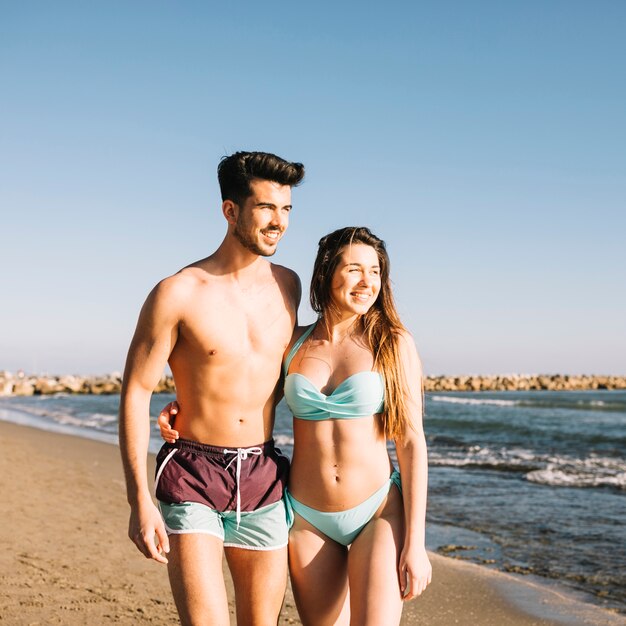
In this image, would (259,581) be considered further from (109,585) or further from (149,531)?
(109,585)

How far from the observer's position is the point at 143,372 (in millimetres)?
3225

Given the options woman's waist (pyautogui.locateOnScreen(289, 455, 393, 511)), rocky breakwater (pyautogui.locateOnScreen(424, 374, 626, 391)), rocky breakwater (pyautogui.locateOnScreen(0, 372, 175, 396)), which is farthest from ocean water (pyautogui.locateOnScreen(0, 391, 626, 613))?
rocky breakwater (pyautogui.locateOnScreen(424, 374, 626, 391))

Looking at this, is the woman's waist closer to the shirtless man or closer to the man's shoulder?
the shirtless man

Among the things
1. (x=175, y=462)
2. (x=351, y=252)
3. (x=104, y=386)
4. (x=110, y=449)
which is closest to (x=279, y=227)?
(x=351, y=252)

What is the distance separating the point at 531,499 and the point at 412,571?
8.74 m

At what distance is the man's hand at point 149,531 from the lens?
3.04 metres

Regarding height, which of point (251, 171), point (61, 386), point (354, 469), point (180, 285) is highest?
point (251, 171)

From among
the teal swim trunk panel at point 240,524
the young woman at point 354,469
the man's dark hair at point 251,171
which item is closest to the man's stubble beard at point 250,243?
the man's dark hair at point 251,171

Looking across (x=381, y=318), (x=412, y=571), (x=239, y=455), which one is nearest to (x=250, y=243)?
(x=381, y=318)

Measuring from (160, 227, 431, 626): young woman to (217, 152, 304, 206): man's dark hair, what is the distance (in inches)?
16.3

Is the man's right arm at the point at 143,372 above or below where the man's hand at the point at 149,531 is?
above

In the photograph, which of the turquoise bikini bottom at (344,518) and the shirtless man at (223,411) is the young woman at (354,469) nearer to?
the turquoise bikini bottom at (344,518)

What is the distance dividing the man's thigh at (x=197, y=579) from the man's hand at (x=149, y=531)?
0.19 ft

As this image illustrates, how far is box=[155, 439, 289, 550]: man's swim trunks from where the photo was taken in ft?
10.4
